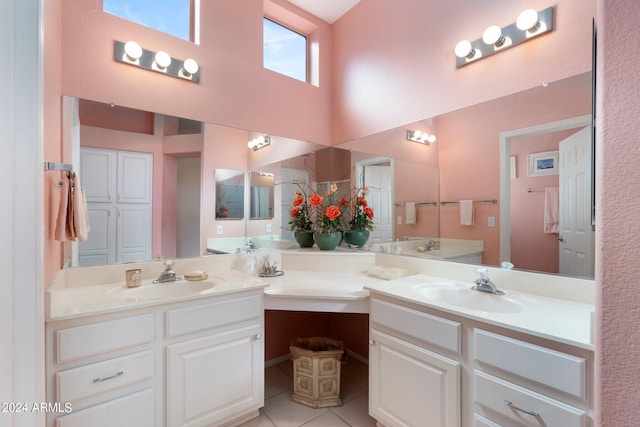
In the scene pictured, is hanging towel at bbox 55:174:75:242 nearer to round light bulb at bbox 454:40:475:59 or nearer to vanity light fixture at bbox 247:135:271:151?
vanity light fixture at bbox 247:135:271:151

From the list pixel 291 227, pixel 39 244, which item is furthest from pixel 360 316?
pixel 39 244

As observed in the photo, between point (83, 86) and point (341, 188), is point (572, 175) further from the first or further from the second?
point (83, 86)

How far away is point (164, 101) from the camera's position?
1793 mm

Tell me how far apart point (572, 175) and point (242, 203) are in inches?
79.8

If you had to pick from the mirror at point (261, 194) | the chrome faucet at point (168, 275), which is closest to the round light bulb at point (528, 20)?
the mirror at point (261, 194)

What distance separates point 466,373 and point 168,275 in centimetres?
163

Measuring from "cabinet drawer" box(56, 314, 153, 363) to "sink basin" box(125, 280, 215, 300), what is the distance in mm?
294

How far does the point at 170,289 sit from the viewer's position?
1.65 meters

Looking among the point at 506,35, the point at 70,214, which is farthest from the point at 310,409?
the point at 506,35

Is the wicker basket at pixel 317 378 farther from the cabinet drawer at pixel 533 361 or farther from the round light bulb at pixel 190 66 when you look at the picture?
the round light bulb at pixel 190 66

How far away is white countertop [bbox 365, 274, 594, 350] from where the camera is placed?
0.94 metres

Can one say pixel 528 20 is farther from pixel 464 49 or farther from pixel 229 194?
pixel 229 194

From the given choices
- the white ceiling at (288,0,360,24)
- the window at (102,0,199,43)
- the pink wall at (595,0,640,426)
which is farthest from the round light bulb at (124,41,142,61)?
the pink wall at (595,0,640,426)

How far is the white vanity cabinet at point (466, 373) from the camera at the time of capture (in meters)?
0.91
